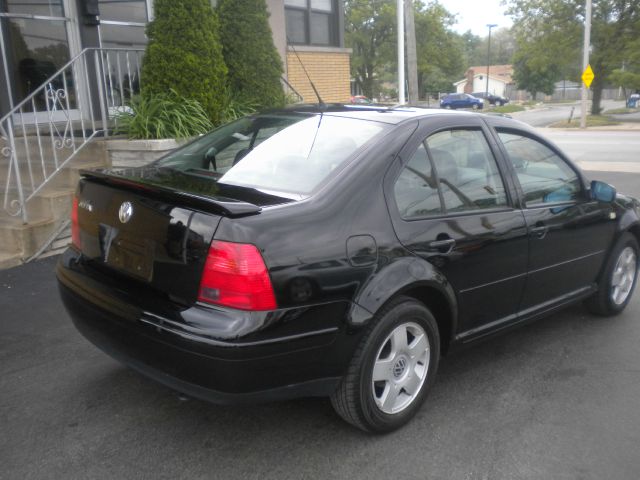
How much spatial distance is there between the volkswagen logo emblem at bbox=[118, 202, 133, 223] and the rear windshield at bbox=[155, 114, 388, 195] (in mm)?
492

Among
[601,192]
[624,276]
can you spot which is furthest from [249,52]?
[624,276]

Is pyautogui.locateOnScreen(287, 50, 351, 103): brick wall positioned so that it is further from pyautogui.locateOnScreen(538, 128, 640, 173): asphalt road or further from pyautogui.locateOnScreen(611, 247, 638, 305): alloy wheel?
pyautogui.locateOnScreen(611, 247, 638, 305): alloy wheel

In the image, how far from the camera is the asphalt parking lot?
287 centimetres

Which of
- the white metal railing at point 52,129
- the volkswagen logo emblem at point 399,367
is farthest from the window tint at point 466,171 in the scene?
the white metal railing at point 52,129

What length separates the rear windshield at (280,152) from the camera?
3123 millimetres

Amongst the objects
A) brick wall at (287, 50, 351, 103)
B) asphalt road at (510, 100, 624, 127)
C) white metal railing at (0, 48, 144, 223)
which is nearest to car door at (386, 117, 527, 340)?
white metal railing at (0, 48, 144, 223)

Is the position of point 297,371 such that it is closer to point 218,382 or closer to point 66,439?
point 218,382

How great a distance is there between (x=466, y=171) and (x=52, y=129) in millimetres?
4776

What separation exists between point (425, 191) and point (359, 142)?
0.43m

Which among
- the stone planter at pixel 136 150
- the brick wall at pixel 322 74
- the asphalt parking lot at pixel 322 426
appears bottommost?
the asphalt parking lot at pixel 322 426

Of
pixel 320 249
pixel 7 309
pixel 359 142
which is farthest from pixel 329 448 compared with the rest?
pixel 7 309

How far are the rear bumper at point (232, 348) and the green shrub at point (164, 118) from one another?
4667mm

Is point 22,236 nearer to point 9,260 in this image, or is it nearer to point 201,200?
point 9,260

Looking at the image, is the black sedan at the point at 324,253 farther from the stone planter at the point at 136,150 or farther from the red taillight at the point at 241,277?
the stone planter at the point at 136,150
